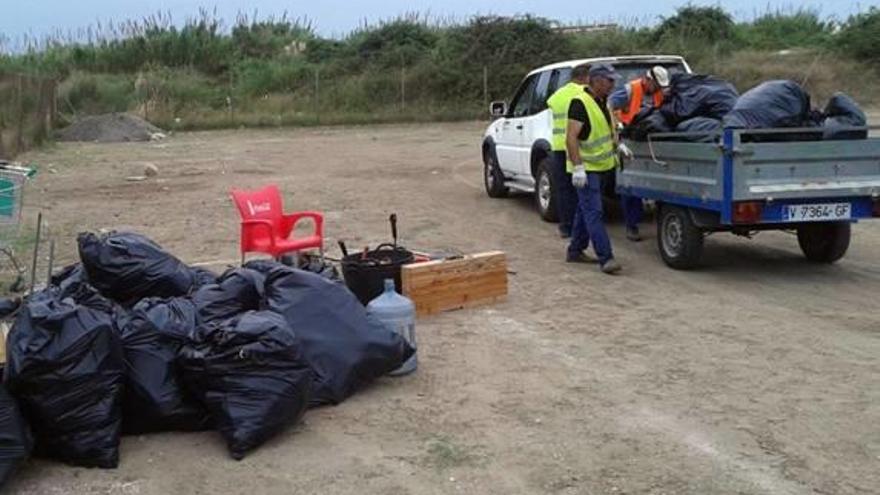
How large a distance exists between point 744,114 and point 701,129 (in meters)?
0.46

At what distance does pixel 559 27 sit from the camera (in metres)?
40.6

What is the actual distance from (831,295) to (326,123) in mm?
27888

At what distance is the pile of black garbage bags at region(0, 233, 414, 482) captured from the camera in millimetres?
4680

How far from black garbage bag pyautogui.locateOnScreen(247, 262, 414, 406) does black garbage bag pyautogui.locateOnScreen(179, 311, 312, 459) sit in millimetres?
392

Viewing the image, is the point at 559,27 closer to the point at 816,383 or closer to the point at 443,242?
the point at 443,242

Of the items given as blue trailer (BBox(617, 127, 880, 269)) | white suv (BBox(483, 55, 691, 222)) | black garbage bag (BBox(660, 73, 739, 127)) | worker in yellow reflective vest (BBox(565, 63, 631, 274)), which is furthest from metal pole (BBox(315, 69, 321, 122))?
blue trailer (BBox(617, 127, 880, 269))

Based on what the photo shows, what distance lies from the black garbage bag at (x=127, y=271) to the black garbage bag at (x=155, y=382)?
0.96 metres

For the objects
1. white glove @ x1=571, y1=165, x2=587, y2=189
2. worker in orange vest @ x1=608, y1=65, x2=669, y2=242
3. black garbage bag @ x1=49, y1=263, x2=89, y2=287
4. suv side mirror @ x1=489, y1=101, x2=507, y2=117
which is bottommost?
black garbage bag @ x1=49, y1=263, x2=89, y2=287

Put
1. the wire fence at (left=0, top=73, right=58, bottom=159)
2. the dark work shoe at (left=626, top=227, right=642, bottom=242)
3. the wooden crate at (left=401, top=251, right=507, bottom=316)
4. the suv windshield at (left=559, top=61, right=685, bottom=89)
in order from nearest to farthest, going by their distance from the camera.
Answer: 1. the wooden crate at (left=401, top=251, right=507, bottom=316)
2. the dark work shoe at (left=626, top=227, right=642, bottom=242)
3. the suv windshield at (left=559, top=61, right=685, bottom=89)
4. the wire fence at (left=0, top=73, right=58, bottom=159)

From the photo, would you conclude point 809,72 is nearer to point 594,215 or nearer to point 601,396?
point 594,215

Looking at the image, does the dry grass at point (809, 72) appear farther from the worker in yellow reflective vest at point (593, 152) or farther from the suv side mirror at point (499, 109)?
the worker in yellow reflective vest at point (593, 152)

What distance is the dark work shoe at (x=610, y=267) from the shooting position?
28.9 feet

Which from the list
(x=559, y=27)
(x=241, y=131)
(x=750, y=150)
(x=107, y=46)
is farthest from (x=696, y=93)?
(x=107, y=46)

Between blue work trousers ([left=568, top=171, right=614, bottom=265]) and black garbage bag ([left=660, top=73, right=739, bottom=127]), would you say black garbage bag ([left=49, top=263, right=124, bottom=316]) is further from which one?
black garbage bag ([left=660, top=73, right=739, bottom=127])
